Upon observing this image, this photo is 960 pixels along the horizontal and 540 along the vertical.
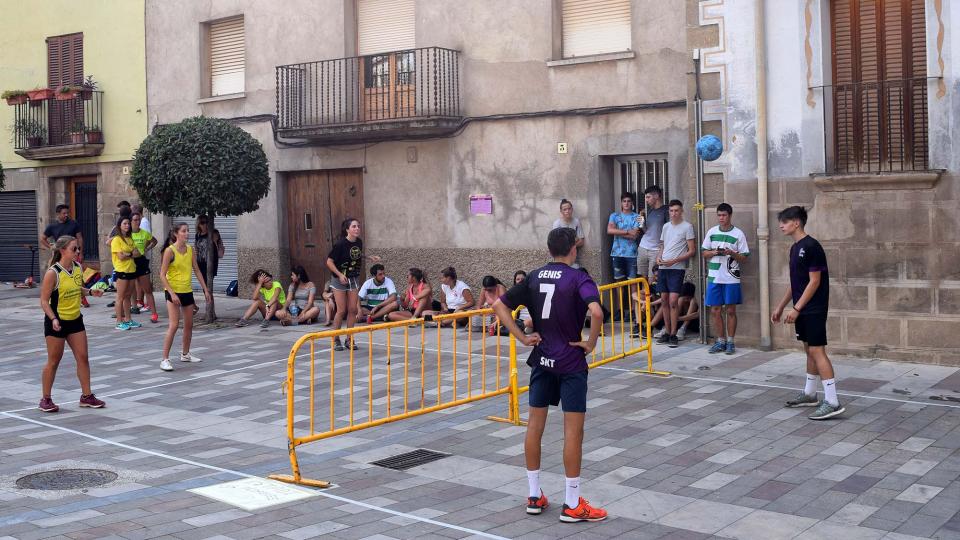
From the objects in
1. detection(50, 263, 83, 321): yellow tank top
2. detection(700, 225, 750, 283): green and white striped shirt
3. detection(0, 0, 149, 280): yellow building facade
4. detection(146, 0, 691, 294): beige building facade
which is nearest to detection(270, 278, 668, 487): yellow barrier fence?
detection(700, 225, 750, 283): green and white striped shirt

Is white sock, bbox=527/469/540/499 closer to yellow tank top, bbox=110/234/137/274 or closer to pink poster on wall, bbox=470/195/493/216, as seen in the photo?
pink poster on wall, bbox=470/195/493/216

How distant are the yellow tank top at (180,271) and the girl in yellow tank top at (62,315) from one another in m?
2.10

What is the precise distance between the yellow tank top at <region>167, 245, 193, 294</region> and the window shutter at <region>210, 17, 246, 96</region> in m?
8.10

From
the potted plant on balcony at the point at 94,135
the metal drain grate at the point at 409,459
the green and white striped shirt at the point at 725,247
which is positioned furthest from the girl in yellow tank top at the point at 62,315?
the potted plant on balcony at the point at 94,135

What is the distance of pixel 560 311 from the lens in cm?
686

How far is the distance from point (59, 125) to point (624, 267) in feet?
45.9

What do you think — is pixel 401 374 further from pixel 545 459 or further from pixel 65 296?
pixel 545 459

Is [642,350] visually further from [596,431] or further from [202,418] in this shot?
[202,418]

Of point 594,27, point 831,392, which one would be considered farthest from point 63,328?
point 594,27

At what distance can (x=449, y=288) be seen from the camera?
15938 millimetres

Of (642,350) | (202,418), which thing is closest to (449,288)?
(642,350)

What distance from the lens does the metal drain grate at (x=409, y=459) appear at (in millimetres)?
8156

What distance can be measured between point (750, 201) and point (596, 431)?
16.3 feet

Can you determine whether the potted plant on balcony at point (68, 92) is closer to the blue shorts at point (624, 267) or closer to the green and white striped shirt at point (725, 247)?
the blue shorts at point (624, 267)
